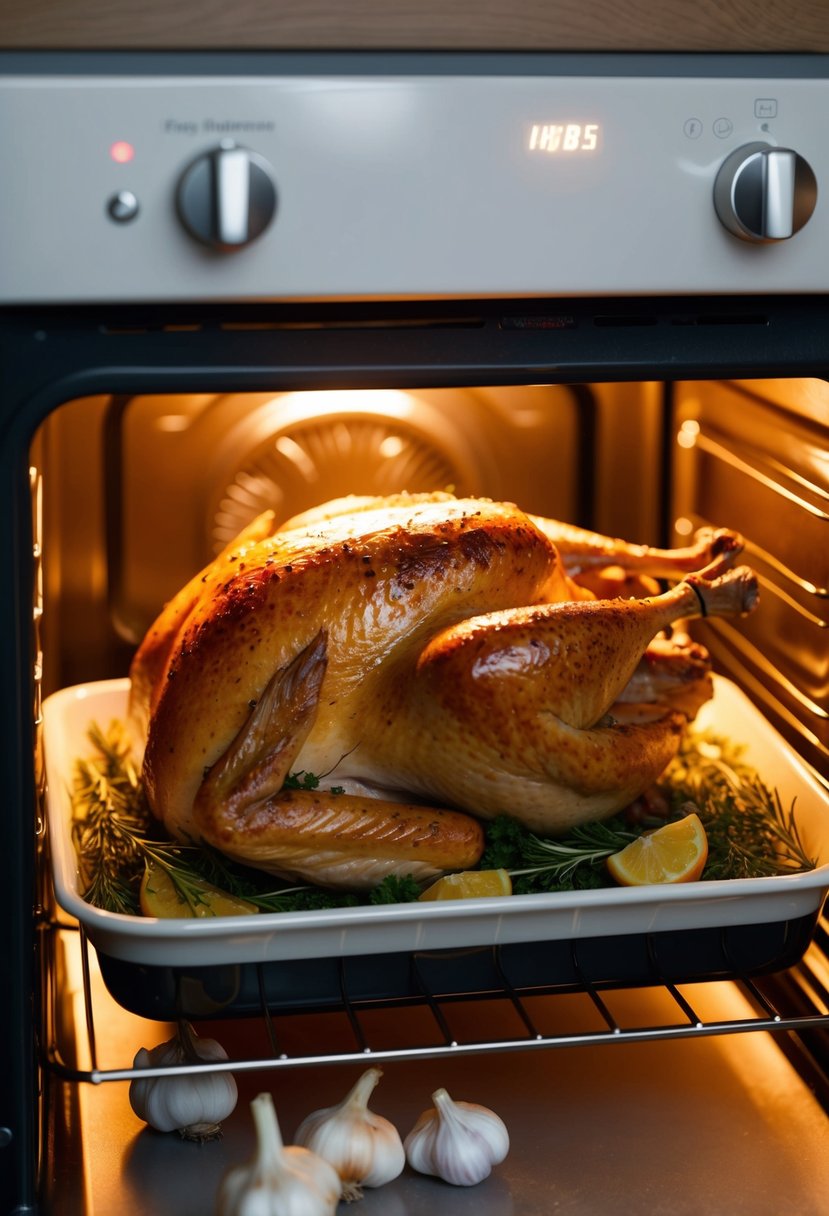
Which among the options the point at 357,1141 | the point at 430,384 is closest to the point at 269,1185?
the point at 357,1141

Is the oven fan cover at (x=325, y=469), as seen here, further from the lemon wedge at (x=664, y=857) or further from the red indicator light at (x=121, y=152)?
the red indicator light at (x=121, y=152)

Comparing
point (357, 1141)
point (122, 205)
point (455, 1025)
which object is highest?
point (122, 205)

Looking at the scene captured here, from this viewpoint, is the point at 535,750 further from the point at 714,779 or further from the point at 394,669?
the point at 714,779

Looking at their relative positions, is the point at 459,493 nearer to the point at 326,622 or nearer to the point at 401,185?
the point at 326,622

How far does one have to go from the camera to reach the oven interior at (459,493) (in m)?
1.34

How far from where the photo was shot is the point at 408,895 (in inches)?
53.7

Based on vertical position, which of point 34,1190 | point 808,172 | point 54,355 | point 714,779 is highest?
point 808,172

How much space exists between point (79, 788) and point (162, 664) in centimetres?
23

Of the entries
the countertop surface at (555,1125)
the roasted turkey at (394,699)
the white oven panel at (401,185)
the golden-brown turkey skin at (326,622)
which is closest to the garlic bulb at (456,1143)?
the countertop surface at (555,1125)

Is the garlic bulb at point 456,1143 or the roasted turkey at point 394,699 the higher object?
the roasted turkey at point 394,699

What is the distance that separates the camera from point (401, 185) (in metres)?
1.09

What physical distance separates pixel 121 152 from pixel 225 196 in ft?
0.28

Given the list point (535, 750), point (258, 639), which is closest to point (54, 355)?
Answer: point (258, 639)

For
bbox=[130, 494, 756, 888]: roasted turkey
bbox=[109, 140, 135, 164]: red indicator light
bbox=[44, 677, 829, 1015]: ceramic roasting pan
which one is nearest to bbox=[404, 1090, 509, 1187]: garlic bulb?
bbox=[44, 677, 829, 1015]: ceramic roasting pan
